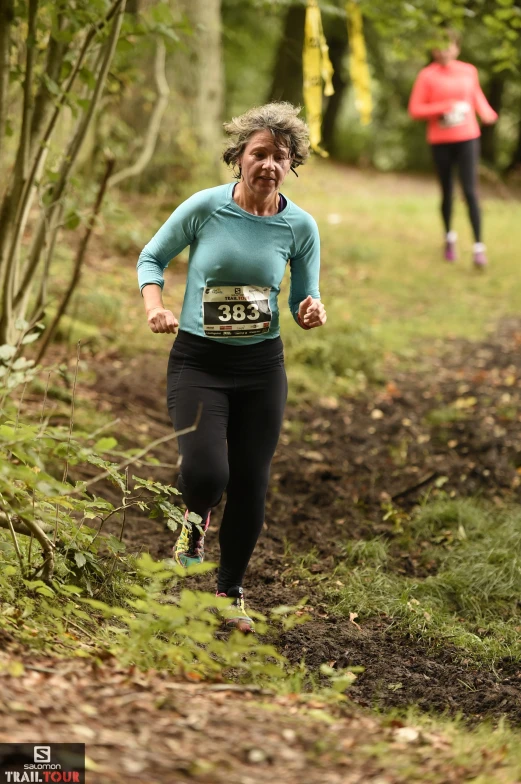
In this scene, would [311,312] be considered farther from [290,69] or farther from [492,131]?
[492,131]

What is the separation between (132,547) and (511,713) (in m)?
2.01

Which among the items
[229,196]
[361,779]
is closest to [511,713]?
[361,779]

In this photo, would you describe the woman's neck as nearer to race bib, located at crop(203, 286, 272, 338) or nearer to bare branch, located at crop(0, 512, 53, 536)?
race bib, located at crop(203, 286, 272, 338)

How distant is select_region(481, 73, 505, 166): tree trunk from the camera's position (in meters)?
24.0

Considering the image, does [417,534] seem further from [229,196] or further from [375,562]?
[229,196]

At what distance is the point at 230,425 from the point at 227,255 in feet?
2.42

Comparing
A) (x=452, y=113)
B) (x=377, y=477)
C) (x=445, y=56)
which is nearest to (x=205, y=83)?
(x=445, y=56)

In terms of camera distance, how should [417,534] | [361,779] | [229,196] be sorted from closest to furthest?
[361,779] → [229,196] → [417,534]

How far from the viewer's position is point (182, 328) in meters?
3.83

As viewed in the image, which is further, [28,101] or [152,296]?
[28,101]

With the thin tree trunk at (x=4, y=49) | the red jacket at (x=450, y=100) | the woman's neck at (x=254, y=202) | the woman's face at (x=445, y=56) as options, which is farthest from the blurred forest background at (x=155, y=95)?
the woman's neck at (x=254, y=202)

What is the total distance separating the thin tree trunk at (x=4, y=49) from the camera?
4707 millimetres

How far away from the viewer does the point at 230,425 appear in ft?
12.8

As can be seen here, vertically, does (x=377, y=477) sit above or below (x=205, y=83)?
below
